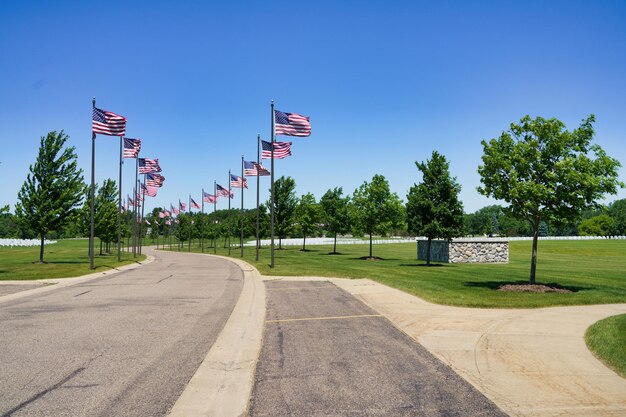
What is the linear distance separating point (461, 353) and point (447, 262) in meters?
30.4

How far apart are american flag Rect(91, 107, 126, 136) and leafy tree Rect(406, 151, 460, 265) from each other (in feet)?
64.0

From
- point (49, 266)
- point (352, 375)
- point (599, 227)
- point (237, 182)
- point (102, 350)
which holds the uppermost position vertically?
point (237, 182)

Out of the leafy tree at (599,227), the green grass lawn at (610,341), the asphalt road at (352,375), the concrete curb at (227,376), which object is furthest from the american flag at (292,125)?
the leafy tree at (599,227)

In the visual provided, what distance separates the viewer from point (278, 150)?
28.0 meters

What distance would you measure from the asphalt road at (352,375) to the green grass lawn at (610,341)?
9.19 feet

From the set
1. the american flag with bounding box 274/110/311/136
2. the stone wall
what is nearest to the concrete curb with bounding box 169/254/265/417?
the american flag with bounding box 274/110/311/136

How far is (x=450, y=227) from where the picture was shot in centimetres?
3253

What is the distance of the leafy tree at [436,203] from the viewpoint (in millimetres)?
32062

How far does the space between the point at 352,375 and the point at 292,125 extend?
1951 centimetres

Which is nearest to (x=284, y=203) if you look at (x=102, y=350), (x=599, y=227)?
(x=102, y=350)

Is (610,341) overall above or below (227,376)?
above

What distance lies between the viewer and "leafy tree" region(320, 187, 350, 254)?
55.3 metres

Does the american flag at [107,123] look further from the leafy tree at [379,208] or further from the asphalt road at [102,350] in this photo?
the leafy tree at [379,208]

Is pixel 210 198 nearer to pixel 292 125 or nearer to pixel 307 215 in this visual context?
pixel 307 215
